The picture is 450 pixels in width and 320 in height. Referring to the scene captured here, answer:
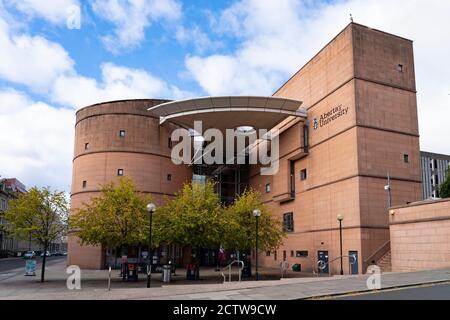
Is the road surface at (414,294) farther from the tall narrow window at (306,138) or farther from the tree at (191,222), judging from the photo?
the tall narrow window at (306,138)

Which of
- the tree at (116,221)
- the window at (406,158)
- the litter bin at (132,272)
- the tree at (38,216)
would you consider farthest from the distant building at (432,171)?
the tree at (38,216)

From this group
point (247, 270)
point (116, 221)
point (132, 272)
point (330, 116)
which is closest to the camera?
point (132, 272)

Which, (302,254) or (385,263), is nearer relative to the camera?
(385,263)

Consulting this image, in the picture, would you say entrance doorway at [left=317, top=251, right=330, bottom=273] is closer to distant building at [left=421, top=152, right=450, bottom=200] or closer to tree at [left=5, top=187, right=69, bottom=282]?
tree at [left=5, top=187, right=69, bottom=282]

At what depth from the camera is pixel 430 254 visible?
24906 millimetres

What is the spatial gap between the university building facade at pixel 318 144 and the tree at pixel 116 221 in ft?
39.7

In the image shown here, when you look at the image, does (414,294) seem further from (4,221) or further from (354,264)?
(4,221)

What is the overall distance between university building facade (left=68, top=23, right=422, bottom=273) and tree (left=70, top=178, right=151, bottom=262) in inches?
476

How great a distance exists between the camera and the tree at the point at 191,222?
27.7 m

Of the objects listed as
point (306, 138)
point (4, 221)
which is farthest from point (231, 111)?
point (4, 221)

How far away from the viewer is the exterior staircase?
29031mm

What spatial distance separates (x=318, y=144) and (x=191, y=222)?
14.9 m

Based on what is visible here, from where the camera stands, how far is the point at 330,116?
3528 centimetres
